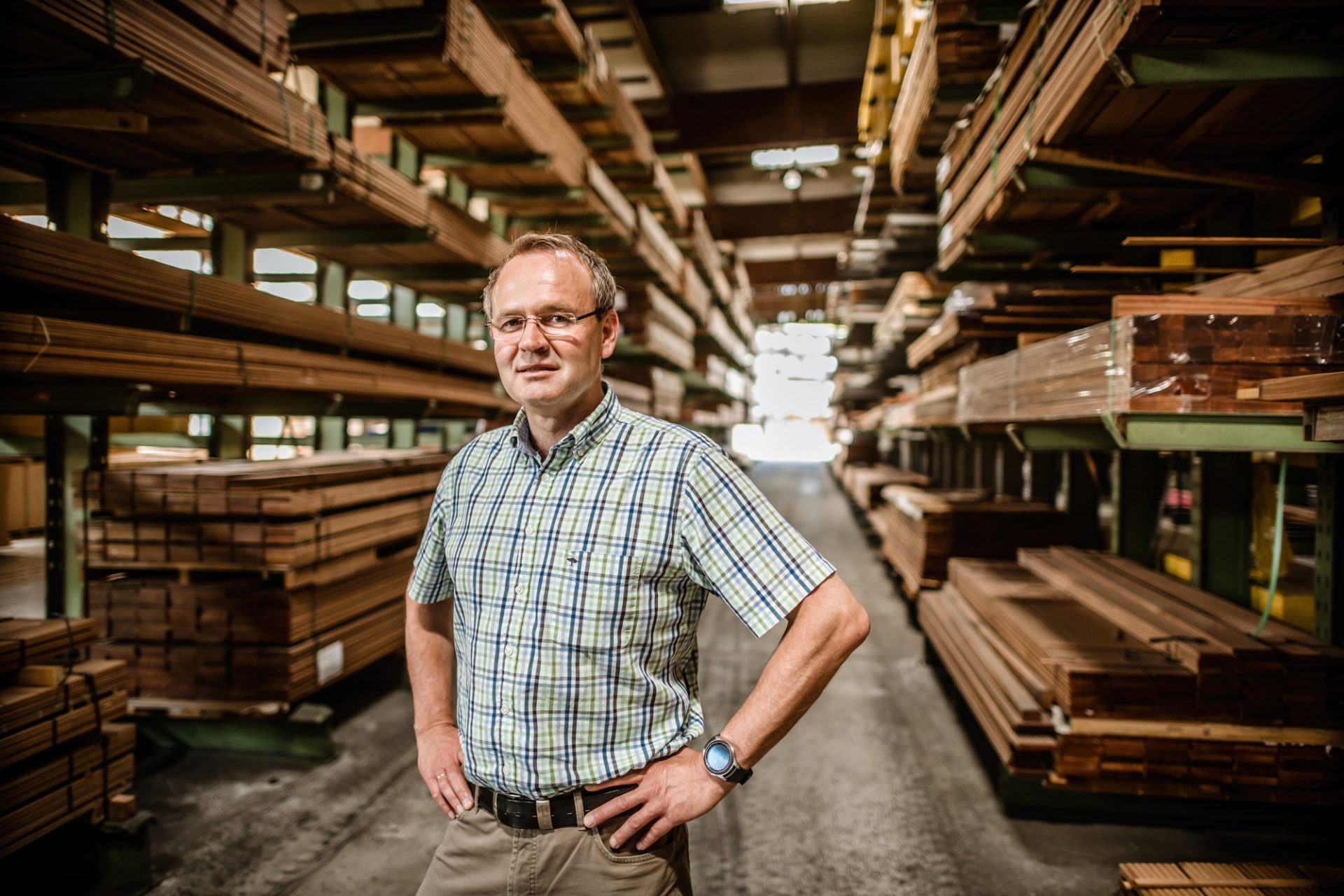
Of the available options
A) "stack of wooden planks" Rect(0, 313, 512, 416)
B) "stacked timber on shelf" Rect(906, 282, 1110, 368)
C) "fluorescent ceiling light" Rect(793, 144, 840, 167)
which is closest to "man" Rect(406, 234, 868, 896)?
"stack of wooden planks" Rect(0, 313, 512, 416)

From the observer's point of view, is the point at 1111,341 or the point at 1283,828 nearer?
the point at 1111,341

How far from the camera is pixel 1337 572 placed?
123 inches

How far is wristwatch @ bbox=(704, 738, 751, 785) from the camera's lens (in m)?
1.54

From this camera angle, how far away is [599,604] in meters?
1.57

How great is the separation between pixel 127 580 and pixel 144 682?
578 millimetres

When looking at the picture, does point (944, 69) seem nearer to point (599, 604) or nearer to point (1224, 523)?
point (1224, 523)

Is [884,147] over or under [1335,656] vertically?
over

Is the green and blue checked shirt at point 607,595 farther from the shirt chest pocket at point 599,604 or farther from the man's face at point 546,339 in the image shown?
the man's face at point 546,339

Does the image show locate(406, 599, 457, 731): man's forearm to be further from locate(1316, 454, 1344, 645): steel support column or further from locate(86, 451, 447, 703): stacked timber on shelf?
locate(1316, 454, 1344, 645): steel support column

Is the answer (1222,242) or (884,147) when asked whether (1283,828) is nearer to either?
(1222,242)

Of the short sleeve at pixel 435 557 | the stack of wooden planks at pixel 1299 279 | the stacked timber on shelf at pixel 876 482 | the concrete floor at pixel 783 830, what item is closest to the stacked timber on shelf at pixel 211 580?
the concrete floor at pixel 783 830

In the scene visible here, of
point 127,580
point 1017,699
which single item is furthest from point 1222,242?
point 127,580

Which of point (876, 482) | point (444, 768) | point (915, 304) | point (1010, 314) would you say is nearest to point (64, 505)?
point (444, 768)

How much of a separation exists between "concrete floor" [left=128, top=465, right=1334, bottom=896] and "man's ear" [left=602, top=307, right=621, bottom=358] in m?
2.33
